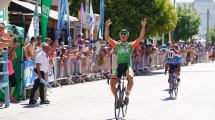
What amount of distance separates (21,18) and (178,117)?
16.3 metres

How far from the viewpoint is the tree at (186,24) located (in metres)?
83.6

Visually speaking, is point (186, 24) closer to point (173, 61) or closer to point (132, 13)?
point (132, 13)

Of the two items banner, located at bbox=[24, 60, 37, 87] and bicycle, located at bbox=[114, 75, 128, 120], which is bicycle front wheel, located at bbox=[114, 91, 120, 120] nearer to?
bicycle, located at bbox=[114, 75, 128, 120]

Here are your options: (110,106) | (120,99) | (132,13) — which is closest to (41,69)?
(110,106)

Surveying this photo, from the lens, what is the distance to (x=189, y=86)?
23094 millimetres

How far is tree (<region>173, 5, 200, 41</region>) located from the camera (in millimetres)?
83562

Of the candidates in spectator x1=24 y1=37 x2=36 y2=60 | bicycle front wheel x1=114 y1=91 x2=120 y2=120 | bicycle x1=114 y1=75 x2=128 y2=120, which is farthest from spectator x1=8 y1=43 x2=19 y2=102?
bicycle front wheel x1=114 y1=91 x2=120 y2=120

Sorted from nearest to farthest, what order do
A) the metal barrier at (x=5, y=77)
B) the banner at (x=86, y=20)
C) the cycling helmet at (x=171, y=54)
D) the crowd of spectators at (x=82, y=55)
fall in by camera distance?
the metal barrier at (x=5, y=77)
the crowd of spectators at (x=82, y=55)
the cycling helmet at (x=171, y=54)
the banner at (x=86, y=20)

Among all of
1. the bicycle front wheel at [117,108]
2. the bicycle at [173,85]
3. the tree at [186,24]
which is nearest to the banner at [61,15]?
the bicycle at [173,85]

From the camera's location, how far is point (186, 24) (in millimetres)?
85375

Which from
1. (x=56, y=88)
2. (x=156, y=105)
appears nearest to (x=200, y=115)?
(x=156, y=105)

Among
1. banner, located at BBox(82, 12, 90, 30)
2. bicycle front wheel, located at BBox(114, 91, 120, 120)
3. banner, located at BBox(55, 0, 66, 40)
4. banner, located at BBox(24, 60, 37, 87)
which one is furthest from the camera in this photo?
banner, located at BBox(82, 12, 90, 30)

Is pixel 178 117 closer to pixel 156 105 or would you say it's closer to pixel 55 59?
pixel 156 105

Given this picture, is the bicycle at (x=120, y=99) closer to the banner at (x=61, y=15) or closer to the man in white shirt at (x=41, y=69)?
the man in white shirt at (x=41, y=69)
